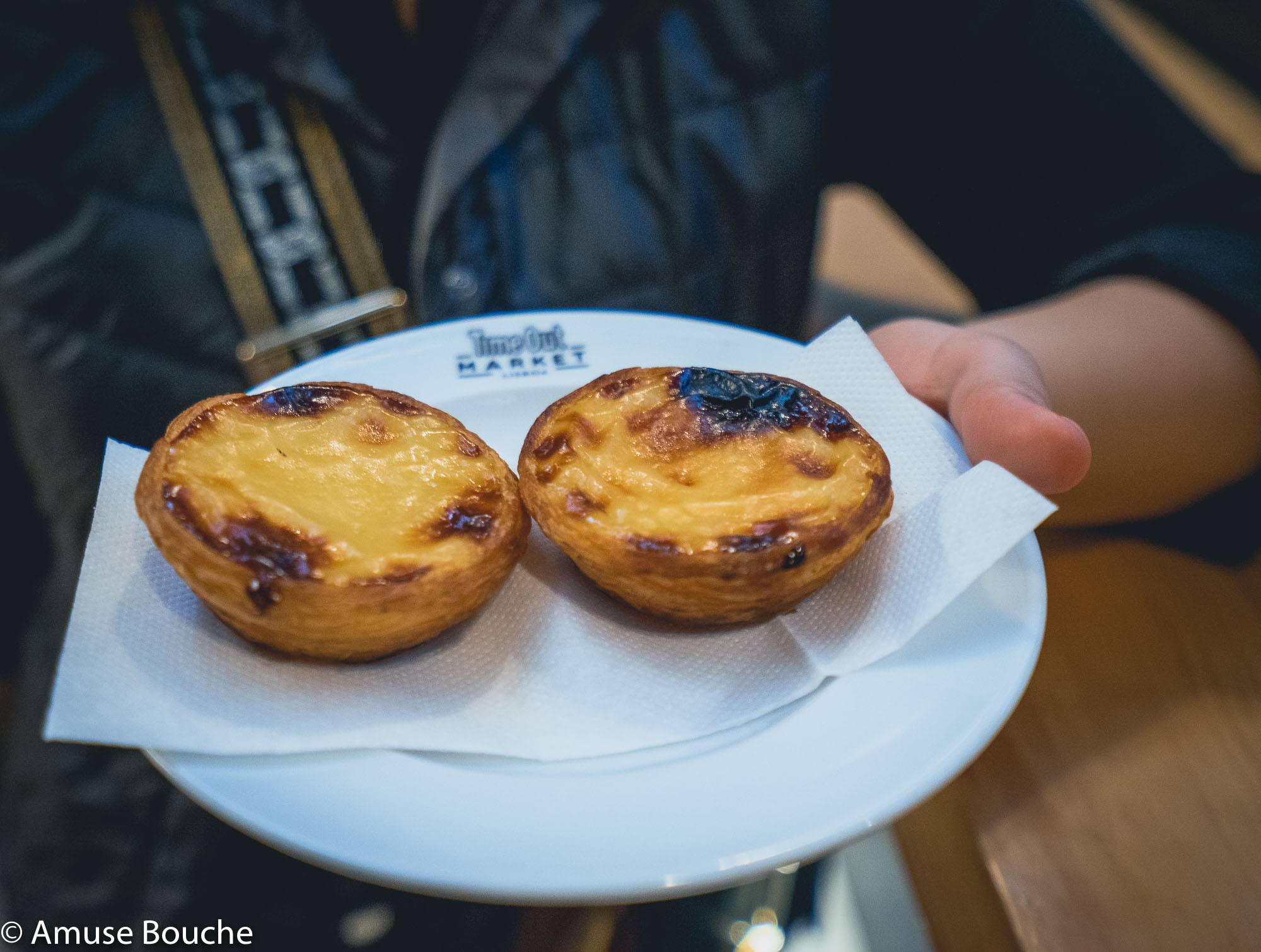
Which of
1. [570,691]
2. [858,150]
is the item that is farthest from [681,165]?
[570,691]

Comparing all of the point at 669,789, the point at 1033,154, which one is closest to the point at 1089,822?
the point at 669,789

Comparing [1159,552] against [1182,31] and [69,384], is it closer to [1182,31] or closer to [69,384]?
[69,384]

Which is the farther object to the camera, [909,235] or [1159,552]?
[909,235]

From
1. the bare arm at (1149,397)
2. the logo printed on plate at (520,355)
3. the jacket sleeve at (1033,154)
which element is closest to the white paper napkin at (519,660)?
the logo printed on plate at (520,355)

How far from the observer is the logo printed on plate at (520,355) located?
157cm

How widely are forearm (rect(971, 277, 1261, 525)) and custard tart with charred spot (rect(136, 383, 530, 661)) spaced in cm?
136

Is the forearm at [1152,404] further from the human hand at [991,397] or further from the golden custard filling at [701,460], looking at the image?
the golden custard filling at [701,460]

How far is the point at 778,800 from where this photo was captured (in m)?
0.90

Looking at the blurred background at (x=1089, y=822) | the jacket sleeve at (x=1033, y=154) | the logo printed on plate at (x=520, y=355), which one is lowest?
the blurred background at (x=1089, y=822)

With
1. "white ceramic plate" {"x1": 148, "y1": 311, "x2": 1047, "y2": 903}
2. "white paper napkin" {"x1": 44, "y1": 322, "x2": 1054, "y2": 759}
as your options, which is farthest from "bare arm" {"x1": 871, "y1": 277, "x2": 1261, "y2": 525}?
"white ceramic plate" {"x1": 148, "y1": 311, "x2": 1047, "y2": 903}

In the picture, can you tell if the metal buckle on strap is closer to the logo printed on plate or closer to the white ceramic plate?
the logo printed on plate

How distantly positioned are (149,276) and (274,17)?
2.19 ft

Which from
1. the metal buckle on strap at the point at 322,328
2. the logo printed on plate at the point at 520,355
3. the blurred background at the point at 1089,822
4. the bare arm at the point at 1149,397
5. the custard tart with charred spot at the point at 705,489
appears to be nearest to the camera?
the custard tart with charred spot at the point at 705,489

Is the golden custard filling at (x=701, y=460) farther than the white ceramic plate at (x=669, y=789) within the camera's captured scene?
Yes
